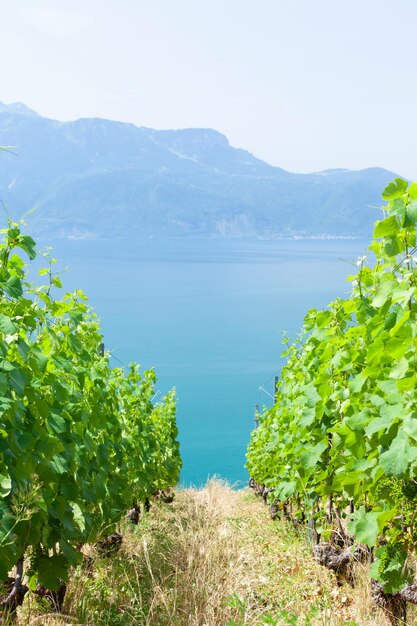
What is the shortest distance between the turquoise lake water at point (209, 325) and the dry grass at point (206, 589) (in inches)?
69.8

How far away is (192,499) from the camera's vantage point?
1045 cm

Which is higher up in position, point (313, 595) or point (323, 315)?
point (323, 315)

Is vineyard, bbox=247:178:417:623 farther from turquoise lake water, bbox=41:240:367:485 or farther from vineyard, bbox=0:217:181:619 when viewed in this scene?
vineyard, bbox=0:217:181:619

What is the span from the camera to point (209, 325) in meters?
78.0

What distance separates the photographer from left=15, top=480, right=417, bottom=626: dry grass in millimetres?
3076

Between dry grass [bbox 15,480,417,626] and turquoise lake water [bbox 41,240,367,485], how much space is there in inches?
69.8

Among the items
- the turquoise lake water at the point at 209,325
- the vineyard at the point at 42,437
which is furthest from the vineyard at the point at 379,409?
the vineyard at the point at 42,437

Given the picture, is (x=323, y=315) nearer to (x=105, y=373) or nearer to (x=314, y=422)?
(x=314, y=422)

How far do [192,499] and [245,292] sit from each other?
324ft

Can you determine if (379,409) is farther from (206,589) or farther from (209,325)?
(209,325)

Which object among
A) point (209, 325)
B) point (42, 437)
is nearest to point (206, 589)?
point (42, 437)

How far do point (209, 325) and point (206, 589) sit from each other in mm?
74705

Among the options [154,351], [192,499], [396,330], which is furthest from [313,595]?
[154,351]

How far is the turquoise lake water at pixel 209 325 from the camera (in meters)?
45.1
